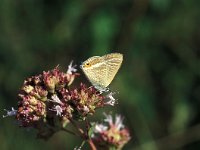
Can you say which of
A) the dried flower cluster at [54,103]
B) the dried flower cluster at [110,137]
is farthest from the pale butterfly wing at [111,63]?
the dried flower cluster at [110,137]

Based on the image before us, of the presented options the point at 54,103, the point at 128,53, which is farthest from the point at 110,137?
the point at 128,53

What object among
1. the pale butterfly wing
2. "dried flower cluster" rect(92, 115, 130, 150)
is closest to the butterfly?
the pale butterfly wing

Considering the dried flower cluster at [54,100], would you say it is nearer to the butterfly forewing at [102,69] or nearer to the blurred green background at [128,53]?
the butterfly forewing at [102,69]

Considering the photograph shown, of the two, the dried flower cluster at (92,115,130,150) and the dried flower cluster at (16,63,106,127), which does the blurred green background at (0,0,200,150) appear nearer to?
the dried flower cluster at (92,115,130,150)

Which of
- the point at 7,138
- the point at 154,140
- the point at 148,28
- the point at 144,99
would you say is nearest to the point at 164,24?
the point at 148,28

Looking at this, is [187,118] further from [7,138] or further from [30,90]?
[30,90]
